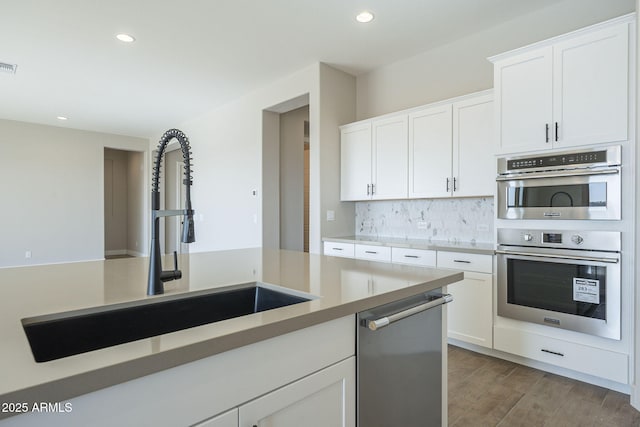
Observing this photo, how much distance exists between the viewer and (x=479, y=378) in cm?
251

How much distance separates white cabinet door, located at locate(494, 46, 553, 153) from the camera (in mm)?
2535

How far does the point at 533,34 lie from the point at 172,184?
7388mm

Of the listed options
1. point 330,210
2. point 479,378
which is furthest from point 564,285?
point 330,210

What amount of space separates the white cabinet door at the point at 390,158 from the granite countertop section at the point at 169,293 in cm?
199

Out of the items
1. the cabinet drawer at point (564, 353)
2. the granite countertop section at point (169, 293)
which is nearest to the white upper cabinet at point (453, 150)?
the cabinet drawer at point (564, 353)

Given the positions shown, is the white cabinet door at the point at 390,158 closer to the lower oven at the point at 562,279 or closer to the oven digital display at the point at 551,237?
the lower oven at the point at 562,279

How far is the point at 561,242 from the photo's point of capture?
2.46 m

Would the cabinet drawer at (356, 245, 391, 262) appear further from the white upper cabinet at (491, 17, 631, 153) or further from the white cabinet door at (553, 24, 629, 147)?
the white cabinet door at (553, 24, 629, 147)

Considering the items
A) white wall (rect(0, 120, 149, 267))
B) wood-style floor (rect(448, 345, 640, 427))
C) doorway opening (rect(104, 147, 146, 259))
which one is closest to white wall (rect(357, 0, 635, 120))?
wood-style floor (rect(448, 345, 640, 427))

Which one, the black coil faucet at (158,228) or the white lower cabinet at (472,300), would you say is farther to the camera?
the white lower cabinet at (472,300)

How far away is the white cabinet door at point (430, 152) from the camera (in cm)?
331

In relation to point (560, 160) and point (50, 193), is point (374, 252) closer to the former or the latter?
point (560, 160)

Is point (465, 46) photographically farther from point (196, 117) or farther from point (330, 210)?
point (196, 117)

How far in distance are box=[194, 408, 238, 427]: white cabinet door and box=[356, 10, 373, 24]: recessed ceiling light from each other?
312 cm
